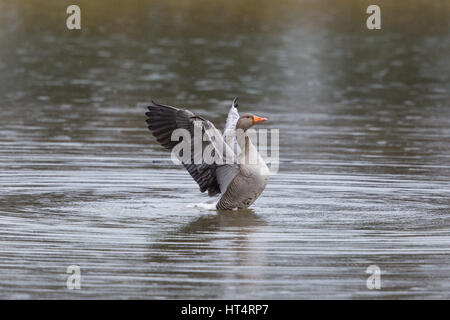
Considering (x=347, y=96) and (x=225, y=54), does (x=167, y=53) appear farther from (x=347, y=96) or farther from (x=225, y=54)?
(x=347, y=96)

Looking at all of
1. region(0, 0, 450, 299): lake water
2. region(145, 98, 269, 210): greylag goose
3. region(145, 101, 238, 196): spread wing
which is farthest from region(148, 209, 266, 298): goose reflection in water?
region(145, 101, 238, 196): spread wing

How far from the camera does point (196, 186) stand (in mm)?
15078

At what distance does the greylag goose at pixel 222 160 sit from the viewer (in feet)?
42.7

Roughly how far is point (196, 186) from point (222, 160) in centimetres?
207

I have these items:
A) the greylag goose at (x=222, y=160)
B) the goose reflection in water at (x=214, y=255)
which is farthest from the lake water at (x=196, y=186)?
the greylag goose at (x=222, y=160)

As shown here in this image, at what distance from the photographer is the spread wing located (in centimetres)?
1281

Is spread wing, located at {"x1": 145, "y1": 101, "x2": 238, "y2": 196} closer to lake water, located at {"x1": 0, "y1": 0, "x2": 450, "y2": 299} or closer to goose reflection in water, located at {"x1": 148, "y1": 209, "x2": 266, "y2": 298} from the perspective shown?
lake water, located at {"x1": 0, "y1": 0, "x2": 450, "y2": 299}

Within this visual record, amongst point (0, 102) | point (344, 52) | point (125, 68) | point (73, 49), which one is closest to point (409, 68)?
point (344, 52)

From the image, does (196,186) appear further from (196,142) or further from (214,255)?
(214,255)

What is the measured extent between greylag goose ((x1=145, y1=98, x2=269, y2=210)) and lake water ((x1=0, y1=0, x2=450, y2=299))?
0.31 metres

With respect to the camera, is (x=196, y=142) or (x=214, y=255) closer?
(x=214, y=255)

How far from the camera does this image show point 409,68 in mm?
30312

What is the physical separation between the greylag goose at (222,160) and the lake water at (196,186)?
313 millimetres

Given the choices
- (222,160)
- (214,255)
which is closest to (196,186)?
(222,160)
